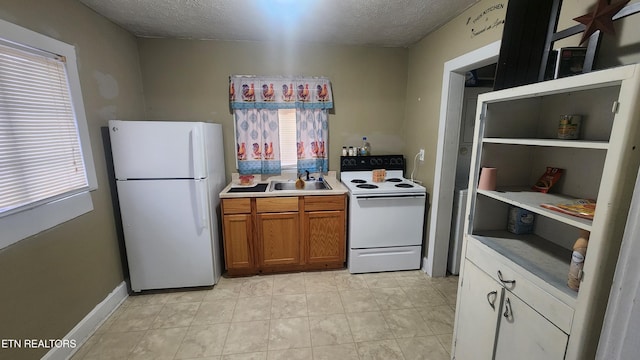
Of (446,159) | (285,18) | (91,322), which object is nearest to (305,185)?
(446,159)

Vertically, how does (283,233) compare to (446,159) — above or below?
below

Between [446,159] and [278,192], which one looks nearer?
[446,159]

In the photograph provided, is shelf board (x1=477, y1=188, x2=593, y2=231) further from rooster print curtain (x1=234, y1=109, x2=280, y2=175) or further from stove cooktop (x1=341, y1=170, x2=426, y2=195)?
rooster print curtain (x1=234, y1=109, x2=280, y2=175)

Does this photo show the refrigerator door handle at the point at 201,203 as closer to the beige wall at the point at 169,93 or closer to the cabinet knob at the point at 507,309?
the beige wall at the point at 169,93

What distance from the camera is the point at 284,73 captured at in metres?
2.86

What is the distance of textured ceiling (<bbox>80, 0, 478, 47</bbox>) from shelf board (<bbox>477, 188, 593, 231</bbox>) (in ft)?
4.90

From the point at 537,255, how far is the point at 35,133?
2.80 meters

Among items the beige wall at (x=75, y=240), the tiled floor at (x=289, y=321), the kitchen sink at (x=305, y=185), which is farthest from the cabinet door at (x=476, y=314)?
the beige wall at (x=75, y=240)

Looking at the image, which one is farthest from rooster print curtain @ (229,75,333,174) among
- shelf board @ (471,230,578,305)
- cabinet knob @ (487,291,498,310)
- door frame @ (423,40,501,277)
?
cabinet knob @ (487,291,498,310)

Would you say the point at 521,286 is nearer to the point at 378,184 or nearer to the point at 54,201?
the point at 378,184

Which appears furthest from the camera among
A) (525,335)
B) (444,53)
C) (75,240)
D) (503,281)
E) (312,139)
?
(312,139)

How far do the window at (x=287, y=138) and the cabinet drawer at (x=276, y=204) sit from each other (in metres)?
0.64

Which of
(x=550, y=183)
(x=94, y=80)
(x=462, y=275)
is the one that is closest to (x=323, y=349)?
(x=462, y=275)

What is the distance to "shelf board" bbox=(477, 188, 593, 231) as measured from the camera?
97 centimetres
